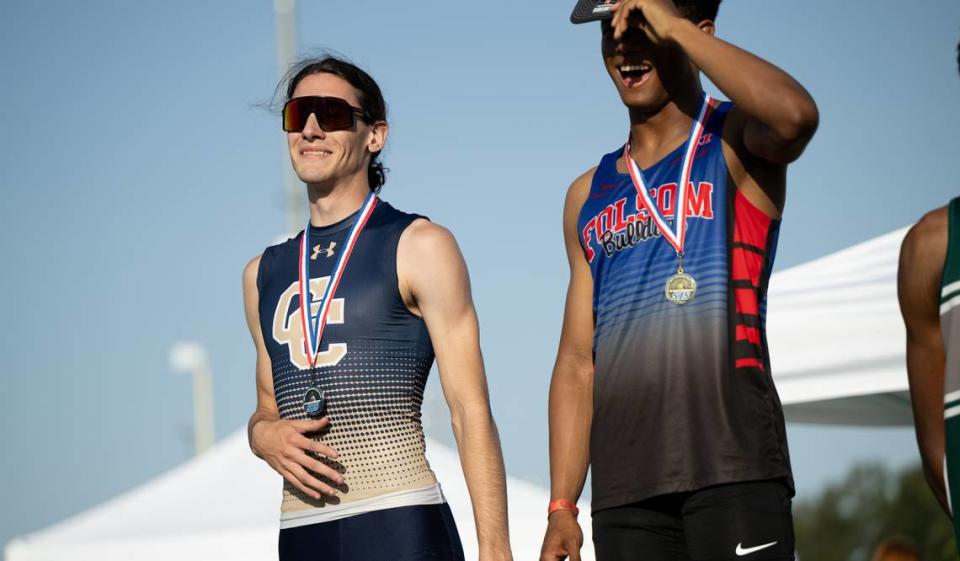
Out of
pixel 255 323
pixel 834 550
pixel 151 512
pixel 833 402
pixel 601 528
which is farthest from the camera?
pixel 834 550

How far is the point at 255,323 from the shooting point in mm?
4570

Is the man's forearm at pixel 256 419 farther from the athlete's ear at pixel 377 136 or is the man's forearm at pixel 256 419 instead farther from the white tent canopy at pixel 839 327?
the white tent canopy at pixel 839 327

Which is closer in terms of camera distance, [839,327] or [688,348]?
[688,348]

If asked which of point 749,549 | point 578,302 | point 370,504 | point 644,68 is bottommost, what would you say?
point 749,549

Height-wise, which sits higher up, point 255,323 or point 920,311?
point 255,323

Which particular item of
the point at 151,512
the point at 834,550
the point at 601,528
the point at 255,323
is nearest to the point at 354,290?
the point at 255,323

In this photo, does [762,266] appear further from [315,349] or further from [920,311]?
[315,349]

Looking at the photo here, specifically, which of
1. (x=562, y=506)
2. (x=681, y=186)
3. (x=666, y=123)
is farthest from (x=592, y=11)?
(x=562, y=506)

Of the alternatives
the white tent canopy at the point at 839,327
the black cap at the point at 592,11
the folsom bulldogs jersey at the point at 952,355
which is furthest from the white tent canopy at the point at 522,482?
the folsom bulldogs jersey at the point at 952,355

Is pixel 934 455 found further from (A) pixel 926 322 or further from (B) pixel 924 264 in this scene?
(B) pixel 924 264

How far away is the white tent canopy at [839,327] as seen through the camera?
20.6ft

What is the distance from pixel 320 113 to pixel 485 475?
1.39 m

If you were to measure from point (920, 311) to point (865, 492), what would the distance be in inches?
1700

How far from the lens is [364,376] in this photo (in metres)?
4.05
